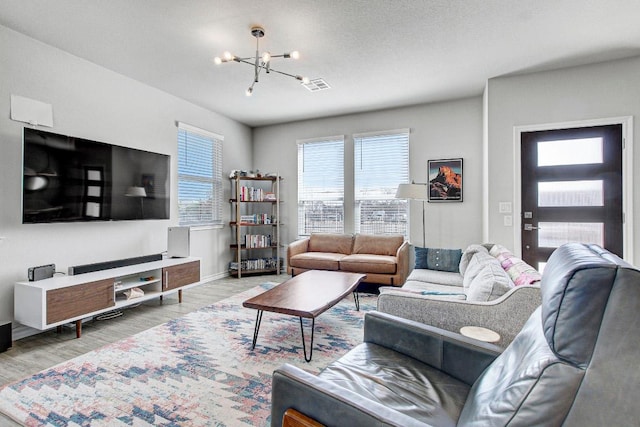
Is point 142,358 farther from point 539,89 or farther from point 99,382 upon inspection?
point 539,89

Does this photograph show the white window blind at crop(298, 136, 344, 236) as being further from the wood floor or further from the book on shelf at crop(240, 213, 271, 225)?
the wood floor

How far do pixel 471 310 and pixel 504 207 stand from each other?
8.32 ft

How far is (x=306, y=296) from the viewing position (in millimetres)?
2730

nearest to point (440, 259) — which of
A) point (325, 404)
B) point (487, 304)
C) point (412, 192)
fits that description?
point (412, 192)

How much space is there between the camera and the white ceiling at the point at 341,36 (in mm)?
2480

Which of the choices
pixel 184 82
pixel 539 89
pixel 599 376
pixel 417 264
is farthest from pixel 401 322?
pixel 184 82

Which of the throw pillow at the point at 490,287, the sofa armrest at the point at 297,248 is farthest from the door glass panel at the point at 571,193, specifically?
the sofa armrest at the point at 297,248

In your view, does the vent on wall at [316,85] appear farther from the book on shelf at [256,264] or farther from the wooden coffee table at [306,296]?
the book on shelf at [256,264]

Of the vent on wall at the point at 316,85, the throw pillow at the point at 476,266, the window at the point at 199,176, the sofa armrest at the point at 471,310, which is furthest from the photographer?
the window at the point at 199,176

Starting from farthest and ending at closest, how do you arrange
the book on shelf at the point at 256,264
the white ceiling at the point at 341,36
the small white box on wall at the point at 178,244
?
the book on shelf at the point at 256,264
the small white box on wall at the point at 178,244
the white ceiling at the point at 341,36

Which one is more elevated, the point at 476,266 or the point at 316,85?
the point at 316,85

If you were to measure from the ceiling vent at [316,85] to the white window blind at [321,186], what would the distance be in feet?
4.44

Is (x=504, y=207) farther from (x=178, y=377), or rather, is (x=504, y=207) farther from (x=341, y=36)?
(x=178, y=377)

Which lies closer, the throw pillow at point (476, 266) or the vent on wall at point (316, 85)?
the throw pillow at point (476, 266)
